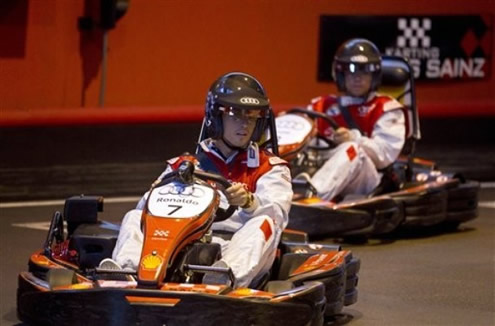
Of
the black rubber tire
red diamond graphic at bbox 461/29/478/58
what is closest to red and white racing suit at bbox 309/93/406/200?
the black rubber tire

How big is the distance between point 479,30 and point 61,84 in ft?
13.1

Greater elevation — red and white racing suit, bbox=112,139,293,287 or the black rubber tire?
red and white racing suit, bbox=112,139,293,287

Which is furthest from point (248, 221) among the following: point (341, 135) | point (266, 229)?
point (341, 135)

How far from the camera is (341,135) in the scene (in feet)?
29.8

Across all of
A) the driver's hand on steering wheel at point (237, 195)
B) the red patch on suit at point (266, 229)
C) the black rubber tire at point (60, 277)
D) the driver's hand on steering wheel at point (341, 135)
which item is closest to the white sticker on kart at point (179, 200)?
the driver's hand on steering wheel at point (237, 195)

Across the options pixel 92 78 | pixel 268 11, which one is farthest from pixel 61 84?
pixel 268 11

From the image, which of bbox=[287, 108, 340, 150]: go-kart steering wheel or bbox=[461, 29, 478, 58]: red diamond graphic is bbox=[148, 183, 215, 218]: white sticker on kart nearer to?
bbox=[287, 108, 340, 150]: go-kart steering wheel

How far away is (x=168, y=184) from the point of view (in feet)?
20.0

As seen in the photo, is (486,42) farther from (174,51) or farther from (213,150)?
(213,150)

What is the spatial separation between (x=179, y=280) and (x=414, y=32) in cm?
792

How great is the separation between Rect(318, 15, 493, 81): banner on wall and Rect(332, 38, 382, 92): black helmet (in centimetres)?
374

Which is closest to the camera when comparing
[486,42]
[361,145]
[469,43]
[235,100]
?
[235,100]

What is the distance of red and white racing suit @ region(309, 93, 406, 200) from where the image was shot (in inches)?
351

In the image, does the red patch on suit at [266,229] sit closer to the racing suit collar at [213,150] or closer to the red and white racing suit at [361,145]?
the racing suit collar at [213,150]
